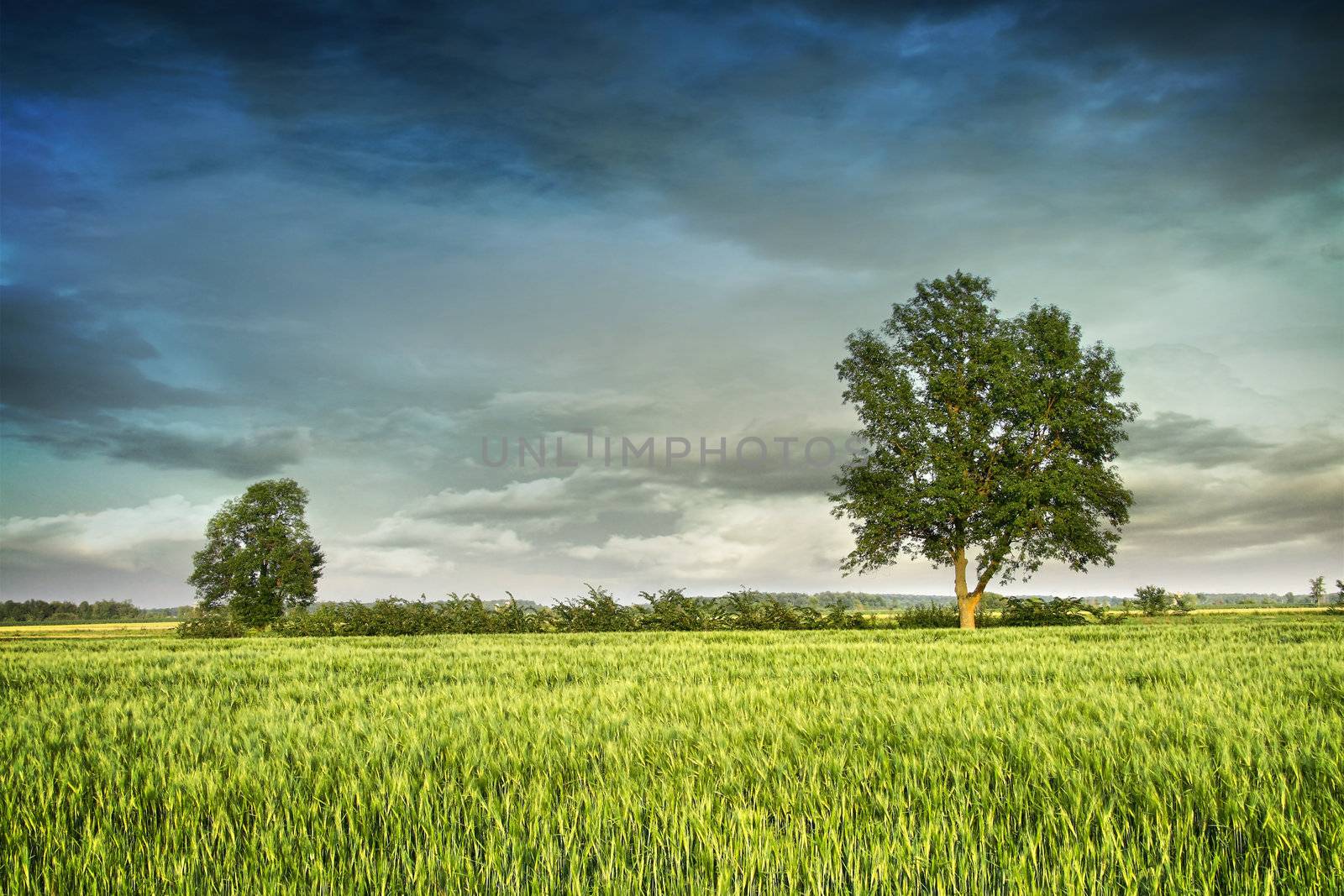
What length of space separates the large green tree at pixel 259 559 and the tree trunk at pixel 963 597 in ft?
151

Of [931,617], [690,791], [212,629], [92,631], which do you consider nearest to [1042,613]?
[931,617]

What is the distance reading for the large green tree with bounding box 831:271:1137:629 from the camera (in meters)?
31.9

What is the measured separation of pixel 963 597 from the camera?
3294 cm

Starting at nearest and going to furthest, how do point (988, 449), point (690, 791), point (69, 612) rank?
1. point (690, 791)
2. point (988, 449)
3. point (69, 612)

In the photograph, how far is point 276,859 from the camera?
342 centimetres

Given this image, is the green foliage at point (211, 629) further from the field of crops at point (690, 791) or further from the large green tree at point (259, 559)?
the field of crops at point (690, 791)

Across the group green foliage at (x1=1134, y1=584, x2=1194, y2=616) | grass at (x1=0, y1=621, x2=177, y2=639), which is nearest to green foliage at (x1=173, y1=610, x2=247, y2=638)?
grass at (x1=0, y1=621, x2=177, y2=639)

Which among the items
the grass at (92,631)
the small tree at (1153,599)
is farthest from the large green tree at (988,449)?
the grass at (92,631)

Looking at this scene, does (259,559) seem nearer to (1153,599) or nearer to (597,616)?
(597,616)

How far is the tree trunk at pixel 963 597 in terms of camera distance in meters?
32.8

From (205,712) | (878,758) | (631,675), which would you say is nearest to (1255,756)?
(878,758)

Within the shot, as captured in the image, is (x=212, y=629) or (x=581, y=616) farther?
(x=212, y=629)

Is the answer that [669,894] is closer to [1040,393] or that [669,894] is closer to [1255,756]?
[1255,756]

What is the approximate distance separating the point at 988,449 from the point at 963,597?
6.80 meters
